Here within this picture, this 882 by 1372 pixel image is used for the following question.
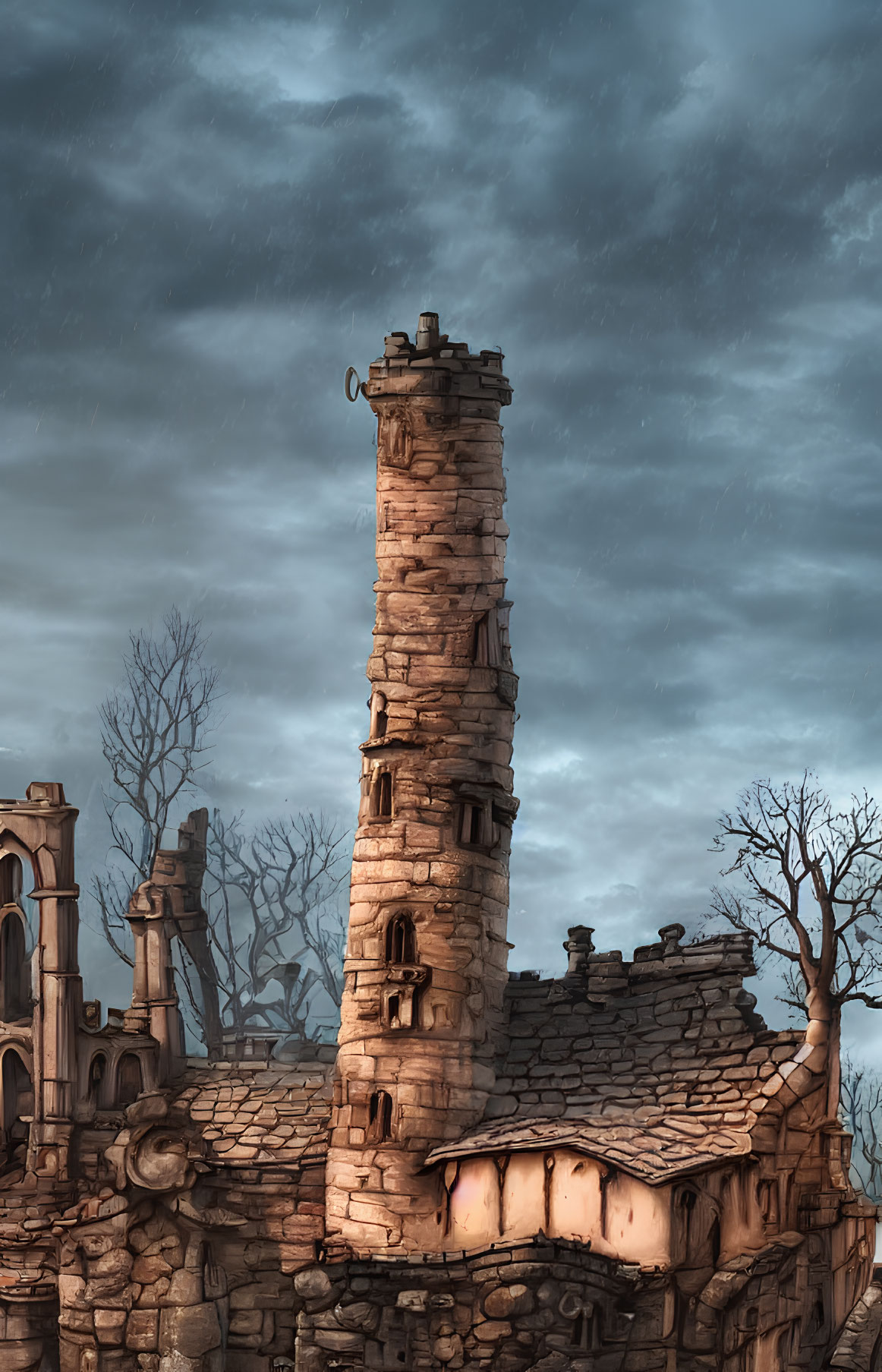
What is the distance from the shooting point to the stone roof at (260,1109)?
28.9 meters

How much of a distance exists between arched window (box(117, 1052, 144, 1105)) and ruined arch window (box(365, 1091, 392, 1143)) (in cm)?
541

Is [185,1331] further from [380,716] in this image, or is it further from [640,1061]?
[380,716]

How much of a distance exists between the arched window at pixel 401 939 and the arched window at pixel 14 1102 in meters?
7.68

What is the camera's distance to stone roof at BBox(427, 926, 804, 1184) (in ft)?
86.6

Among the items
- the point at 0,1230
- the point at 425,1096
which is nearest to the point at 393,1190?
the point at 425,1096

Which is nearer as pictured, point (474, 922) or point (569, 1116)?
Result: point (569, 1116)

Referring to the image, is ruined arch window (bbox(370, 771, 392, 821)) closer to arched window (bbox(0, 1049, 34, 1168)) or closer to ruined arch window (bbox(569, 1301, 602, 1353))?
arched window (bbox(0, 1049, 34, 1168))

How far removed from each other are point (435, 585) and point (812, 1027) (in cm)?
1026

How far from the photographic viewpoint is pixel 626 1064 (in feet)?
92.8

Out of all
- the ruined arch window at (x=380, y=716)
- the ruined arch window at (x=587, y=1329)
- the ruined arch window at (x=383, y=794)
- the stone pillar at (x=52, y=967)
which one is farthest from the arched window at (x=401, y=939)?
the ruined arch window at (x=587, y=1329)

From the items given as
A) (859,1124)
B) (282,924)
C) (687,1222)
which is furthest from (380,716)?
(859,1124)

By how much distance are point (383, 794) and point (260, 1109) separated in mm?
6162

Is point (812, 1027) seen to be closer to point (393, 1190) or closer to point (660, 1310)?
point (660, 1310)

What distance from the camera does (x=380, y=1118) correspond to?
2831cm
